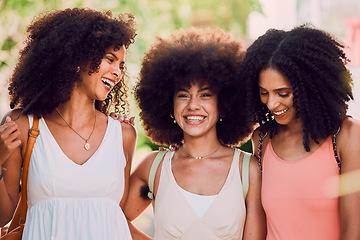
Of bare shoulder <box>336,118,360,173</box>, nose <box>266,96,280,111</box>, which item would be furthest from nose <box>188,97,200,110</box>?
bare shoulder <box>336,118,360,173</box>

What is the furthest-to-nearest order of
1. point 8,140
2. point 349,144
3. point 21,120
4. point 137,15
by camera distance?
point 137,15, point 21,120, point 349,144, point 8,140

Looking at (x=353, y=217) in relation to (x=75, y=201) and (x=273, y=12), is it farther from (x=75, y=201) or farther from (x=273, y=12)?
(x=273, y=12)

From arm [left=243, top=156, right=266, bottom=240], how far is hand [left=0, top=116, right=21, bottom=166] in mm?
1620

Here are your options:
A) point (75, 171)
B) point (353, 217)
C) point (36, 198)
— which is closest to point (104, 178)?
point (75, 171)

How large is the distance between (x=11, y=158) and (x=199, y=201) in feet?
4.26

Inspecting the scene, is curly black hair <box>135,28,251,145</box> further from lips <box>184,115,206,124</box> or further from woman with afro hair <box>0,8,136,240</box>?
woman with afro hair <box>0,8,136,240</box>

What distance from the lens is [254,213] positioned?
11.2 ft

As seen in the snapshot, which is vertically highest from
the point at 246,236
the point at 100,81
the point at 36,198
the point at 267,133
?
the point at 100,81

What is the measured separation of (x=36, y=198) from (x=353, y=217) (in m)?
2.01

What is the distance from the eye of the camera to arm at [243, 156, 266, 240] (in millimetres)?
3398

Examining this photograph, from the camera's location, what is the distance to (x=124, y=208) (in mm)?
3656

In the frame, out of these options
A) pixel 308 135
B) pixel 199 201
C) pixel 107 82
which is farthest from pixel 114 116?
pixel 308 135

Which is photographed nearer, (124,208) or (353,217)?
(353,217)

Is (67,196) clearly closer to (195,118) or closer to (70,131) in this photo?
(70,131)
